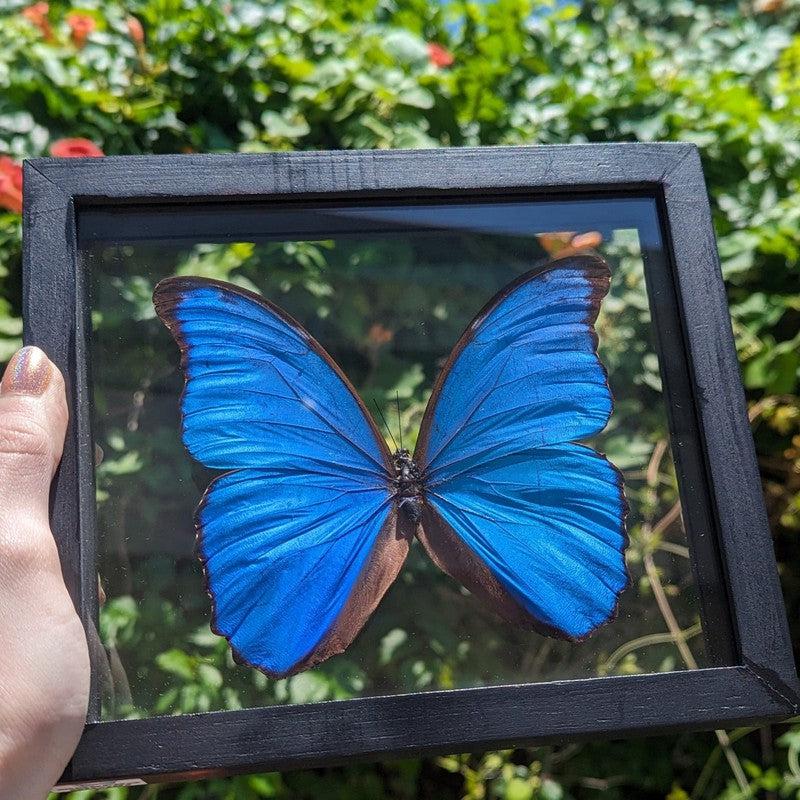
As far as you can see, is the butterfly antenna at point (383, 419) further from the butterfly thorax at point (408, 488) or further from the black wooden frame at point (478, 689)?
the black wooden frame at point (478, 689)

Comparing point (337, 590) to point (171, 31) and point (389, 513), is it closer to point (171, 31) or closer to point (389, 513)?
point (389, 513)

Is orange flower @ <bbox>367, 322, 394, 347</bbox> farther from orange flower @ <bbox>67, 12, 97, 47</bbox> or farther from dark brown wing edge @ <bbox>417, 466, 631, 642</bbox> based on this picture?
orange flower @ <bbox>67, 12, 97, 47</bbox>

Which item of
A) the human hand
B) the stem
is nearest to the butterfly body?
the stem

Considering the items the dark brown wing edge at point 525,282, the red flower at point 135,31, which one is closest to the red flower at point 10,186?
the red flower at point 135,31

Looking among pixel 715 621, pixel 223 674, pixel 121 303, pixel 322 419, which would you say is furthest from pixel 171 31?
pixel 715 621

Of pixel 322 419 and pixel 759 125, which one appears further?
pixel 759 125

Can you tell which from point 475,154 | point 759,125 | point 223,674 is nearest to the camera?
point 223,674
